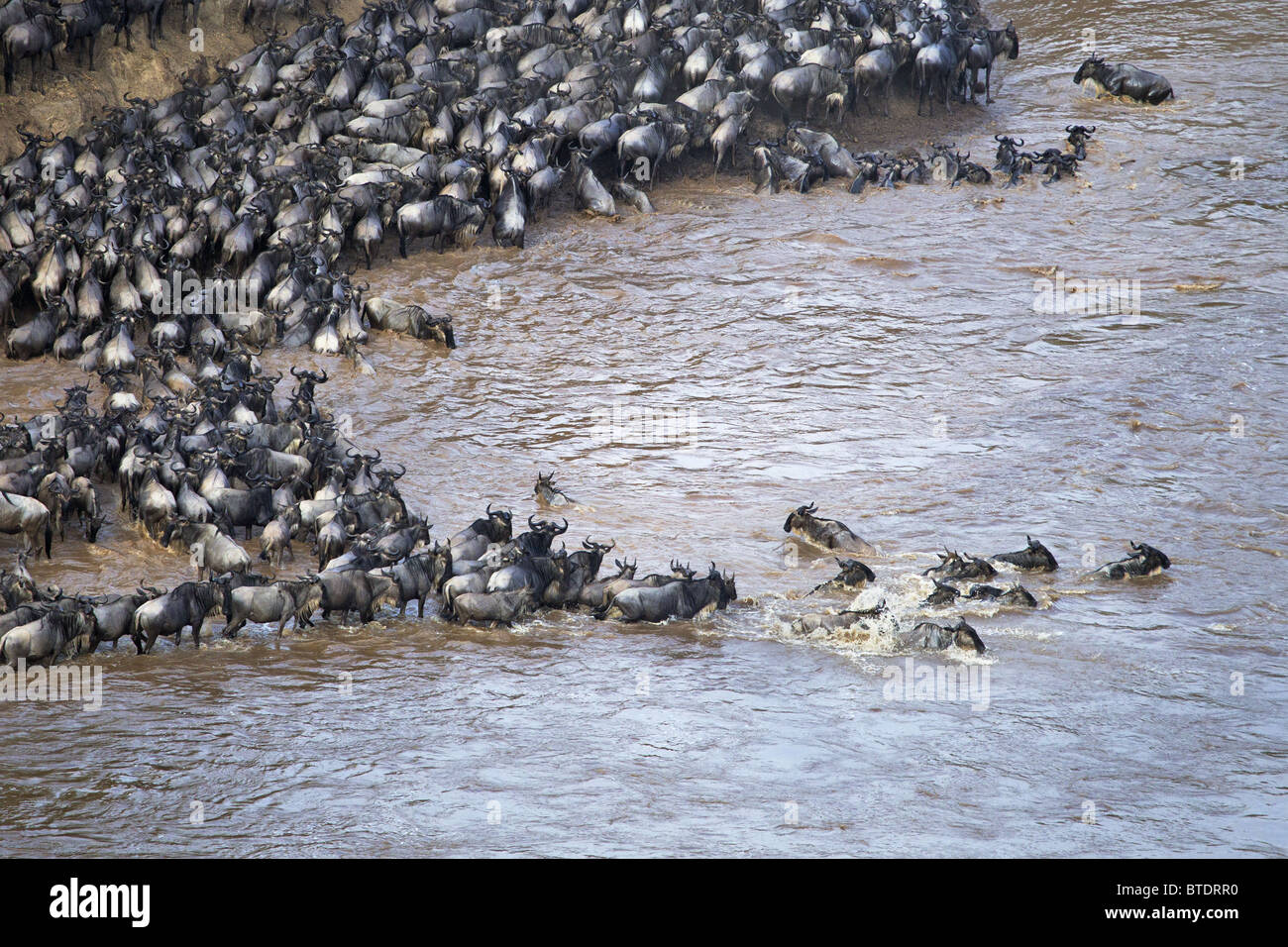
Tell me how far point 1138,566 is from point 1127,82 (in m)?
11.9

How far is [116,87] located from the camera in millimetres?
16641

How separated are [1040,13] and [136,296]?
16054mm

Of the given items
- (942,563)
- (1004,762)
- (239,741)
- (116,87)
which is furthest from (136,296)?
(1004,762)

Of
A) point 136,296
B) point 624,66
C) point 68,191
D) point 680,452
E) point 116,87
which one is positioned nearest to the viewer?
point 680,452

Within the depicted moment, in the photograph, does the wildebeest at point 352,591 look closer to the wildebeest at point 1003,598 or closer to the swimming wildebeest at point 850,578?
the swimming wildebeest at point 850,578

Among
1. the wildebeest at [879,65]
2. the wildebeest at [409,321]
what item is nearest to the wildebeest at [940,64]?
the wildebeest at [879,65]

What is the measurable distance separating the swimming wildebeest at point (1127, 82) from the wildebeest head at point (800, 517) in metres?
11.8

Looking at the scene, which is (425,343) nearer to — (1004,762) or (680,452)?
(680,452)

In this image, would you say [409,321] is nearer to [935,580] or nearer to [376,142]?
[376,142]

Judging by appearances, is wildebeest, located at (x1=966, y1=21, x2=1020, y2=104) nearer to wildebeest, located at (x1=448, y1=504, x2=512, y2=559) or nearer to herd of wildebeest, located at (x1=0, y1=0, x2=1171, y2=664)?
herd of wildebeest, located at (x1=0, y1=0, x2=1171, y2=664)

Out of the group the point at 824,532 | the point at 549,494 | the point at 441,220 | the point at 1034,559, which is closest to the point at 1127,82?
the point at 441,220

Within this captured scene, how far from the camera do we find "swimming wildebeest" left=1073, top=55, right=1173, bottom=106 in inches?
722

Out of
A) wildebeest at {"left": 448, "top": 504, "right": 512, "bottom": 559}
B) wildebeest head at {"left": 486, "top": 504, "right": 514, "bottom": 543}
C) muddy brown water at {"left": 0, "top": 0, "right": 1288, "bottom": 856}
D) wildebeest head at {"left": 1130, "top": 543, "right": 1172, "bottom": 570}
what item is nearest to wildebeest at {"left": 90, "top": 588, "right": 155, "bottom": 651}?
muddy brown water at {"left": 0, "top": 0, "right": 1288, "bottom": 856}

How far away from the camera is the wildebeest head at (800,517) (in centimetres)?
950
